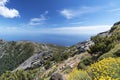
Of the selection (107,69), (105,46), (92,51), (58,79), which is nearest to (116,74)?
(107,69)

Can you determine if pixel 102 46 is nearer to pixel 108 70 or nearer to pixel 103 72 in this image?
pixel 108 70

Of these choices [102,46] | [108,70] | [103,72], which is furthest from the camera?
[102,46]

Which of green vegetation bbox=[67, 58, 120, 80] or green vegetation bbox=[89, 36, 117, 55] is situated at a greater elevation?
green vegetation bbox=[67, 58, 120, 80]

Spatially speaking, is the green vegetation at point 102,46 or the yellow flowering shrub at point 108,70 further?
the green vegetation at point 102,46

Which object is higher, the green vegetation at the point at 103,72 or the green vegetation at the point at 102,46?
the green vegetation at the point at 103,72

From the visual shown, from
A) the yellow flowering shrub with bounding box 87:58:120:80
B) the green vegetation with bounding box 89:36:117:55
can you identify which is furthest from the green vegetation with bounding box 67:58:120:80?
the green vegetation with bounding box 89:36:117:55

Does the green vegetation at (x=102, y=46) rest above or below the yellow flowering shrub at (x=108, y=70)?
below

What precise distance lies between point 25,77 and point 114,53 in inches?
1009

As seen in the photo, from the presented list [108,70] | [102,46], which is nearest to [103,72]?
[108,70]

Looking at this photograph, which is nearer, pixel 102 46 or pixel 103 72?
pixel 103 72

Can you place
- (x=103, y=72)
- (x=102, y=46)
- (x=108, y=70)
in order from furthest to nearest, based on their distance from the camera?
1. (x=102, y=46)
2. (x=108, y=70)
3. (x=103, y=72)

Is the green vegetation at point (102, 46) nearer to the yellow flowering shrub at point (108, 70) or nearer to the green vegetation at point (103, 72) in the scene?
the green vegetation at point (103, 72)

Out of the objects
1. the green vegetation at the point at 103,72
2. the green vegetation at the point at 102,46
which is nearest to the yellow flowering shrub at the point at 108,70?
the green vegetation at the point at 103,72

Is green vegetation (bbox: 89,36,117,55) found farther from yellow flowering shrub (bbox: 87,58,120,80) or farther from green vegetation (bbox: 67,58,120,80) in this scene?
yellow flowering shrub (bbox: 87,58,120,80)
